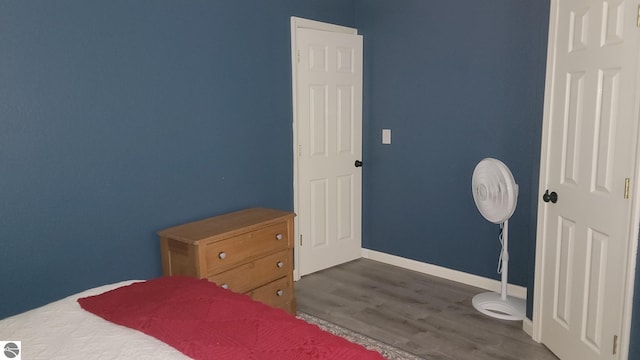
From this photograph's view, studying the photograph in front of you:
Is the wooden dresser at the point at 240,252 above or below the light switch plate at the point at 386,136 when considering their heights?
below

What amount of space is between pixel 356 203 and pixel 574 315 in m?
2.45

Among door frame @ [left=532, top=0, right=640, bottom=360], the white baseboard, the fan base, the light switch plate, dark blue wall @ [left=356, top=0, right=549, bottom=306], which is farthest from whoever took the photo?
the light switch plate

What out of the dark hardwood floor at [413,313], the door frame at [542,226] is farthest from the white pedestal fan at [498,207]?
the door frame at [542,226]

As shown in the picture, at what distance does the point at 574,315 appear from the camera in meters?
2.84

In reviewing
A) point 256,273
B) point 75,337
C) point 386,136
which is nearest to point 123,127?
point 256,273

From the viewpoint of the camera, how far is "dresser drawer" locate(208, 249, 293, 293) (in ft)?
10.4

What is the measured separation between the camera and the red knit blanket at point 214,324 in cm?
164

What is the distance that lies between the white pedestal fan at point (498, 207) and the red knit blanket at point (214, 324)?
2116 mm

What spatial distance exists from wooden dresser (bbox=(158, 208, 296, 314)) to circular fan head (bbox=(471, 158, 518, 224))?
1.38 meters

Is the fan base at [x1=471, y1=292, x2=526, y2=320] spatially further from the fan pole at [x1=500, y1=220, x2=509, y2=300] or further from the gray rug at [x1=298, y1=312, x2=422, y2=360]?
the gray rug at [x1=298, y1=312, x2=422, y2=360]

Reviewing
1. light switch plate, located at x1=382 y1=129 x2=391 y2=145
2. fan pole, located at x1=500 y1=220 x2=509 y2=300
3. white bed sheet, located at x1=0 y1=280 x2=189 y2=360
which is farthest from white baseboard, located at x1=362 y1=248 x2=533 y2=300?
white bed sheet, located at x1=0 y1=280 x2=189 y2=360

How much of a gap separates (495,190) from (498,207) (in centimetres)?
12

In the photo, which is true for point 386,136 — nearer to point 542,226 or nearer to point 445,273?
point 445,273

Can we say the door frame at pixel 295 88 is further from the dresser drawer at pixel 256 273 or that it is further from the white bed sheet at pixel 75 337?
the white bed sheet at pixel 75 337
